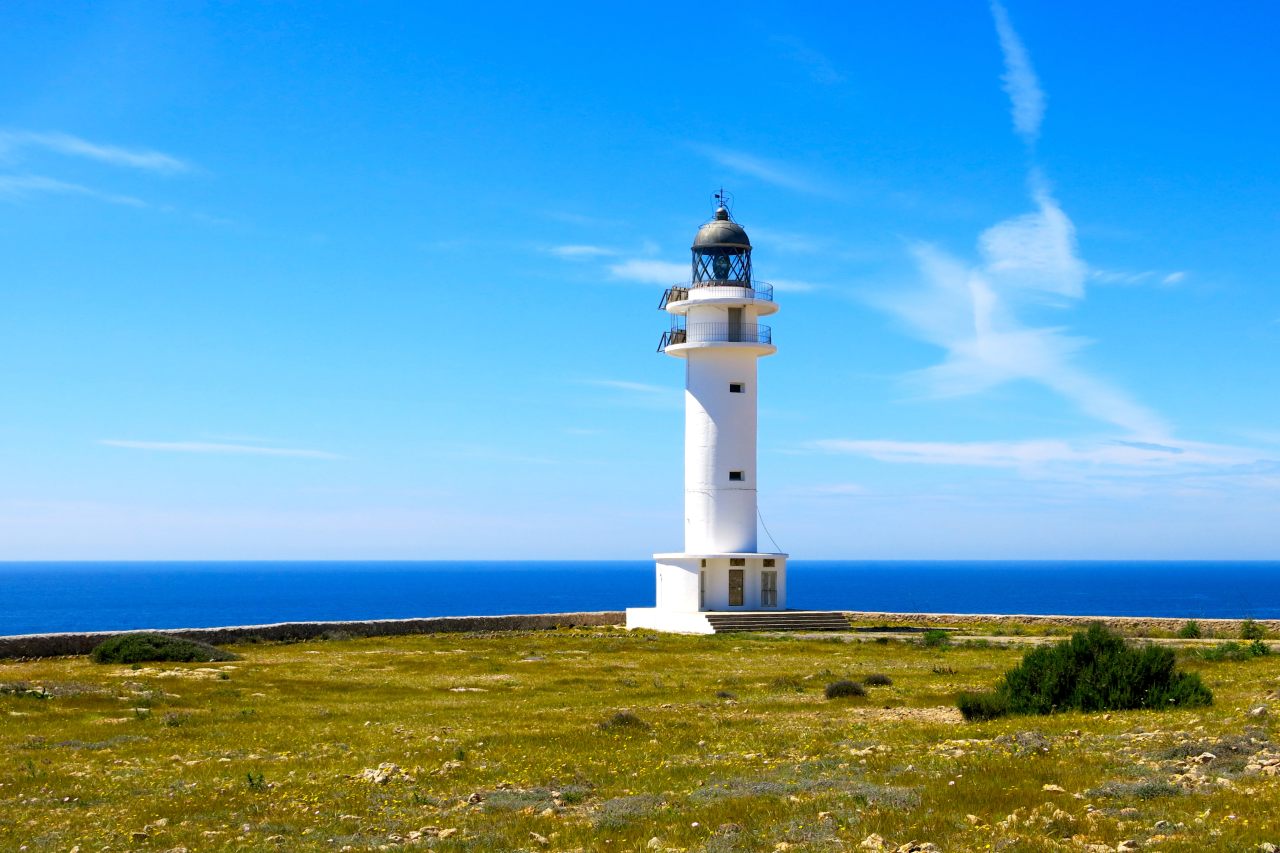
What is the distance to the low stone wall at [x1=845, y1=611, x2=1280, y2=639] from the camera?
42.2 m

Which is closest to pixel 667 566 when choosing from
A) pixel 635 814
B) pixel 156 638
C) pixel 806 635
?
pixel 806 635

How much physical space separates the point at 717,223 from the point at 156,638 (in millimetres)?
28598

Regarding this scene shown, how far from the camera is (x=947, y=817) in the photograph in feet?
41.2

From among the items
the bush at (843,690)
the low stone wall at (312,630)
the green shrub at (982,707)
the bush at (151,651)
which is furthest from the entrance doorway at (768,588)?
the green shrub at (982,707)

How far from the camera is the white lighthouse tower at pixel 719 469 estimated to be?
161ft

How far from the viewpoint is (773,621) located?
154 feet

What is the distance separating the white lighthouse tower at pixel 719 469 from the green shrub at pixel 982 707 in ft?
90.0

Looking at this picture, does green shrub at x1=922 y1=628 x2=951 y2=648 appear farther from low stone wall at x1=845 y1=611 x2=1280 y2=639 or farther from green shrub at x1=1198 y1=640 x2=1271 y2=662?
green shrub at x1=1198 y1=640 x2=1271 y2=662

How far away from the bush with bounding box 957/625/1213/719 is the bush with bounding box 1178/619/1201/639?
69.8 ft

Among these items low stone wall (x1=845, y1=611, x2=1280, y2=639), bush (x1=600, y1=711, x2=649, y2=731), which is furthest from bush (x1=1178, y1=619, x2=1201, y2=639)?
bush (x1=600, y1=711, x2=649, y2=731)

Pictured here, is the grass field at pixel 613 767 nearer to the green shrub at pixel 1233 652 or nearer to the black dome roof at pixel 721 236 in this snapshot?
the green shrub at pixel 1233 652

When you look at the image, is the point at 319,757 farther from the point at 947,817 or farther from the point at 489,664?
the point at 489,664

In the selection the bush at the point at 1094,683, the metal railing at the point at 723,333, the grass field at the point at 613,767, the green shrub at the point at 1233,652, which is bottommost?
the grass field at the point at 613,767

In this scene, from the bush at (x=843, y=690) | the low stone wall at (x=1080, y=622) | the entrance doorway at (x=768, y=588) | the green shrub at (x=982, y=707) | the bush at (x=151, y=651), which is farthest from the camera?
the entrance doorway at (x=768, y=588)
